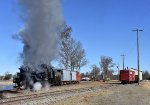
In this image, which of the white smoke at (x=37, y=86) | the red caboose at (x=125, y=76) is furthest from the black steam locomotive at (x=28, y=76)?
the red caboose at (x=125, y=76)

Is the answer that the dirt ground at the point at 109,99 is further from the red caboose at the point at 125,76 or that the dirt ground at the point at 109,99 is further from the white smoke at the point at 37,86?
the red caboose at the point at 125,76

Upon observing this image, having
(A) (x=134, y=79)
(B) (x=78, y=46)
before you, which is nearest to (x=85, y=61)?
(B) (x=78, y=46)

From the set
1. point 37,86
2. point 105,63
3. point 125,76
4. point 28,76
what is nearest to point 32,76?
point 28,76

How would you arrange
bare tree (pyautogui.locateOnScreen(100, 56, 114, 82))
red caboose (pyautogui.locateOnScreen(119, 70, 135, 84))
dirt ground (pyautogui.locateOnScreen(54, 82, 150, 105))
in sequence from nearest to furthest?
1. dirt ground (pyautogui.locateOnScreen(54, 82, 150, 105))
2. red caboose (pyautogui.locateOnScreen(119, 70, 135, 84))
3. bare tree (pyautogui.locateOnScreen(100, 56, 114, 82))

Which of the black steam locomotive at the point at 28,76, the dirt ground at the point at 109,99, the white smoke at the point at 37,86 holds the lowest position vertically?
the dirt ground at the point at 109,99

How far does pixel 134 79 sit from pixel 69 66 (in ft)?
51.7

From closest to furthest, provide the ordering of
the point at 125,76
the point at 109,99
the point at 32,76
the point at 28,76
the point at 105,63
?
the point at 109,99, the point at 28,76, the point at 32,76, the point at 125,76, the point at 105,63

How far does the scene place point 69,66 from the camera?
85750mm

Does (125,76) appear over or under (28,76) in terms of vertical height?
over

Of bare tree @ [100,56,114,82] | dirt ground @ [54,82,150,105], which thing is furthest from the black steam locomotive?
bare tree @ [100,56,114,82]

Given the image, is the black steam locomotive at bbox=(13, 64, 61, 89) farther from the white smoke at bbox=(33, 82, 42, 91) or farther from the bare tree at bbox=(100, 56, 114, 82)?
the bare tree at bbox=(100, 56, 114, 82)

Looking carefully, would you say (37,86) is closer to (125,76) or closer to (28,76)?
(28,76)

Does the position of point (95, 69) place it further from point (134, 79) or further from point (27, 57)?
point (27, 57)

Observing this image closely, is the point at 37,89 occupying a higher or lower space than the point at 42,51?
lower
